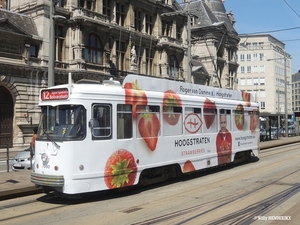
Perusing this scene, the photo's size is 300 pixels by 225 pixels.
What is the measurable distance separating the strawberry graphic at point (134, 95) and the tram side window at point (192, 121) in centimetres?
215

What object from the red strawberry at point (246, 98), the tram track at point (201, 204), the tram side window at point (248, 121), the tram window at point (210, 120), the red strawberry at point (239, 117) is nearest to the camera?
the tram track at point (201, 204)

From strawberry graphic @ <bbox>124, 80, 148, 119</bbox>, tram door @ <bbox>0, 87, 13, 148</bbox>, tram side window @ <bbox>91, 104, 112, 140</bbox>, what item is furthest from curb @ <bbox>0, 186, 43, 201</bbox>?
tram door @ <bbox>0, 87, 13, 148</bbox>

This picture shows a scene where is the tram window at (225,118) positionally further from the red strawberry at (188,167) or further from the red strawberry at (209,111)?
the red strawberry at (188,167)

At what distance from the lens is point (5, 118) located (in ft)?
96.9

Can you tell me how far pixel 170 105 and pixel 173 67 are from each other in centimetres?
3446

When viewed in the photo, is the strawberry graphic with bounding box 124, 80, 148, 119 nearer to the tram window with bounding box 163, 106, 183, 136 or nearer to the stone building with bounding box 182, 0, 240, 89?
the tram window with bounding box 163, 106, 183, 136

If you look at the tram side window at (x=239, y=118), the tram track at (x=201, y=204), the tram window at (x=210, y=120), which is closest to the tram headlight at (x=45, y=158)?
the tram track at (x=201, y=204)

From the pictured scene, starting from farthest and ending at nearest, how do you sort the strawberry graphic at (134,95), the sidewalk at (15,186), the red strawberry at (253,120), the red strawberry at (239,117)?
the red strawberry at (253,120)
the red strawberry at (239,117)
the strawberry graphic at (134,95)
the sidewalk at (15,186)

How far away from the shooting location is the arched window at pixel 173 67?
4488cm

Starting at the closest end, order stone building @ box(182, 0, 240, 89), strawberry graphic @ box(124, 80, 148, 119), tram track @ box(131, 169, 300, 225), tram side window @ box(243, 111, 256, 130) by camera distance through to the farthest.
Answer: tram track @ box(131, 169, 300, 225), strawberry graphic @ box(124, 80, 148, 119), tram side window @ box(243, 111, 256, 130), stone building @ box(182, 0, 240, 89)

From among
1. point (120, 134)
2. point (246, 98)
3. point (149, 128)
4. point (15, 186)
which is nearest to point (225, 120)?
point (246, 98)

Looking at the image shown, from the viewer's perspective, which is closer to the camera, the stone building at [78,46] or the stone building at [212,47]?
the stone building at [78,46]

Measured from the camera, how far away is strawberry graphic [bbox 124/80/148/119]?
10.0m

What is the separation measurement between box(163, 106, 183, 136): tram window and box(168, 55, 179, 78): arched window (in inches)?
1300
